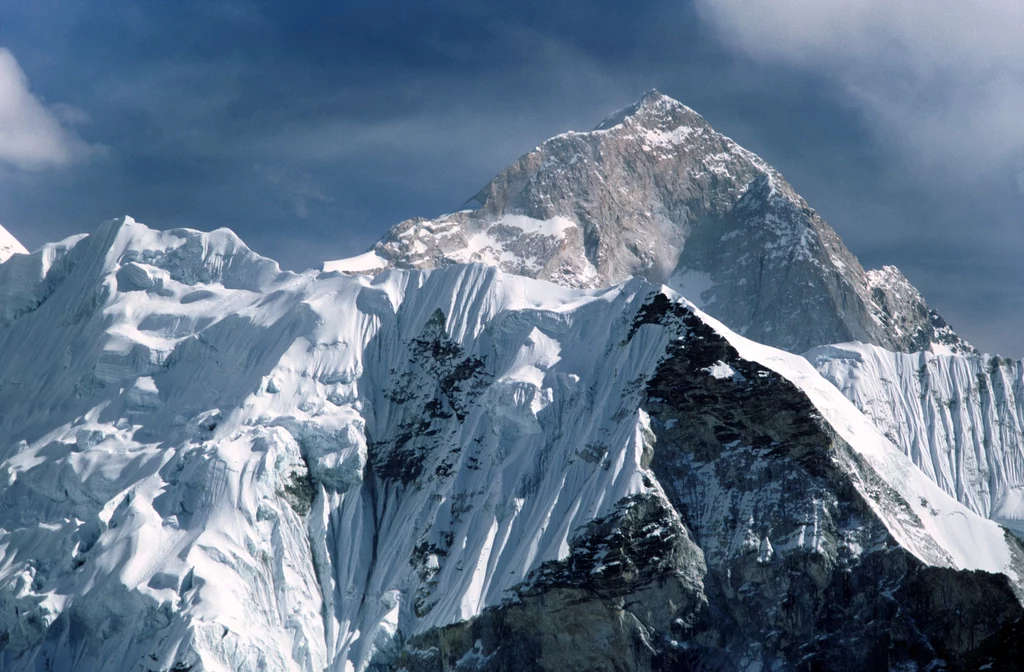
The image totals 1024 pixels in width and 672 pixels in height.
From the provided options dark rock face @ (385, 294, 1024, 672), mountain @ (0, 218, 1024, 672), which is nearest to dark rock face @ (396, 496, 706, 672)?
dark rock face @ (385, 294, 1024, 672)

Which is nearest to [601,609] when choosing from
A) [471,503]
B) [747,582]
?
[747,582]

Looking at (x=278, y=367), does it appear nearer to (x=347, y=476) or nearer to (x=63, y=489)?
(x=347, y=476)

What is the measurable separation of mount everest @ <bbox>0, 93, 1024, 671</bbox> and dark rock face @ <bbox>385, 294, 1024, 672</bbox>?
0.74ft

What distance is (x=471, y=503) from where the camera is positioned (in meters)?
165

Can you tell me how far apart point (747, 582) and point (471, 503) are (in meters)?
33.8

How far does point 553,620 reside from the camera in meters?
145

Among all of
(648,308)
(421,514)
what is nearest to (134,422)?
(421,514)

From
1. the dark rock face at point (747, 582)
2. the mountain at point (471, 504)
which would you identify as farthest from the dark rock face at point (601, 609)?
the mountain at point (471, 504)

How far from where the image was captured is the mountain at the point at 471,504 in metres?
144

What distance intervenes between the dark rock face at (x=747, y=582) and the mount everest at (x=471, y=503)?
8.9 inches

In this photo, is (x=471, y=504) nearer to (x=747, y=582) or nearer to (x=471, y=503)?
(x=471, y=503)

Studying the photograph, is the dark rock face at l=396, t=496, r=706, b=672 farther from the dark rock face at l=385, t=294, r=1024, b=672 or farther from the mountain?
the mountain

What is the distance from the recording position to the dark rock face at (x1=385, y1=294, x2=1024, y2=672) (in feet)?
460

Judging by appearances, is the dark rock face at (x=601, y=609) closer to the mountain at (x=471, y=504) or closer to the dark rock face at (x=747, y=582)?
the dark rock face at (x=747, y=582)
